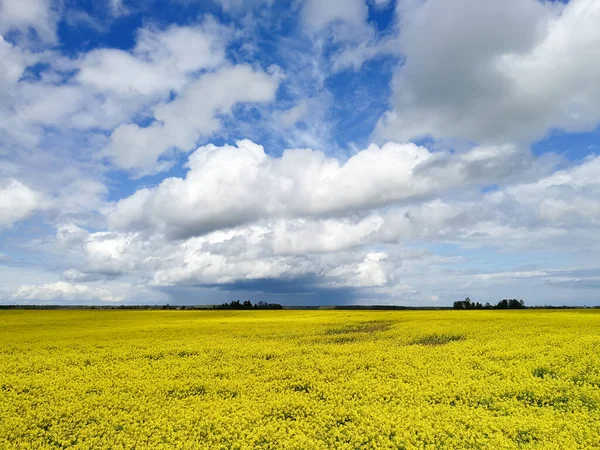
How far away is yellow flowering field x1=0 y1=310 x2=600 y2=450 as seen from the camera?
12.5m

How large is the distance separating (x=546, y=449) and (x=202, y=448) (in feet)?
31.0

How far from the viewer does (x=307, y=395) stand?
53.2ft

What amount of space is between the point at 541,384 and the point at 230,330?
25.9 meters

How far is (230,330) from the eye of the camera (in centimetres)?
3694

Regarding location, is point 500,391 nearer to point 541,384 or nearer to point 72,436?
point 541,384

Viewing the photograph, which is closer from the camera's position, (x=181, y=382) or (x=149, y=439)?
(x=149, y=439)

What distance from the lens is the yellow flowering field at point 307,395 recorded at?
41.1ft

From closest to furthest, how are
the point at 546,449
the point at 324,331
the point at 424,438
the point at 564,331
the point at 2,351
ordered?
the point at 546,449
the point at 424,438
the point at 2,351
the point at 564,331
the point at 324,331

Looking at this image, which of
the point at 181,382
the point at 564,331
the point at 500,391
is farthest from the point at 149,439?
the point at 564,331

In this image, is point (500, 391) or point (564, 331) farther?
point (564, 331)

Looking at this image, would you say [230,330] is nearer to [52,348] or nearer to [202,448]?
[52,348]

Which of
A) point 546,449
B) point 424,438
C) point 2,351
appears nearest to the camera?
point 546,449

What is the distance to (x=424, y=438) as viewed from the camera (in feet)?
40.1

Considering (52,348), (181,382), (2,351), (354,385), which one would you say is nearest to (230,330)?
(52,348)
